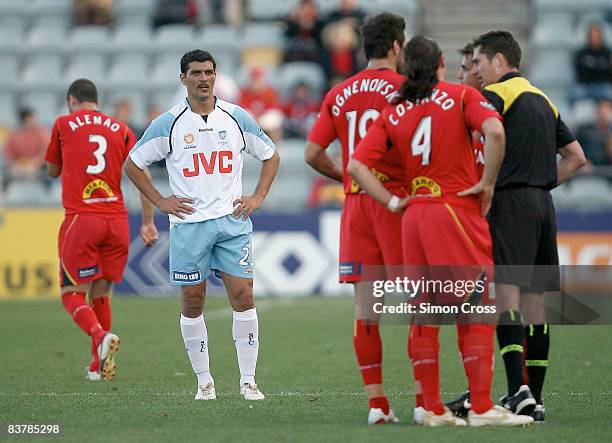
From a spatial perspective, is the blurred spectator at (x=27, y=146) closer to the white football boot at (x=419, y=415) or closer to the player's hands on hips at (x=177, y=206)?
the player's hands on hips at (x=177, y=206)

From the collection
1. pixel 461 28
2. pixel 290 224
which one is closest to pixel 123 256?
pixel 290 224

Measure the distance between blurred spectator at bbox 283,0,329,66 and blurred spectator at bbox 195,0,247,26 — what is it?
1940 millimetres

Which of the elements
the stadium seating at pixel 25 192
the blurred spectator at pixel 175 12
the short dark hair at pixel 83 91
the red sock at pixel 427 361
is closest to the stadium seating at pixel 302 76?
the blurred spectator at pixel 175 12

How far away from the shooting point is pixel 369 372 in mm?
6902

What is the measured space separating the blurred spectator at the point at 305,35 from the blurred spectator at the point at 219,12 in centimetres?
194

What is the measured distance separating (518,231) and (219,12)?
15919 millimetres

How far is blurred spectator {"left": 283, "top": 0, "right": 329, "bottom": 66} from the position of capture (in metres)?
20.3

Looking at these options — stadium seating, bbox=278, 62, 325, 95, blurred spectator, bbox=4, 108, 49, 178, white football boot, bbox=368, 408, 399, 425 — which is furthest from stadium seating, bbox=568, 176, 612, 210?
white football boot, bbox=368, 408, 399, 425

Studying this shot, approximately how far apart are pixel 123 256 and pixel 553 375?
375 centimetres

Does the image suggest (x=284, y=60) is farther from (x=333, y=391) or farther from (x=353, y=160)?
(x=353, y=160)

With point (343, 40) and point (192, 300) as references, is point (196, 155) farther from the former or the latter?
point (343, 40)

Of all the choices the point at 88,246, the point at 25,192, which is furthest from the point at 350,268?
the point at 25,192

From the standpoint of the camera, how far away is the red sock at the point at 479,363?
6.51 meters

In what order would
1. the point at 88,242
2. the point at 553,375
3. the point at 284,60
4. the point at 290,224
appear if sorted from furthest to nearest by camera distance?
the point at 284,60
the point at 290,224
the point at 88,242
the point at 553,375
